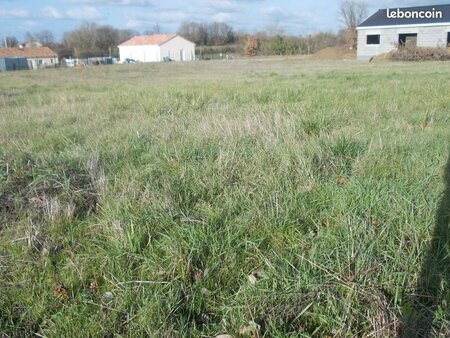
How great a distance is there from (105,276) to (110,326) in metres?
0.48

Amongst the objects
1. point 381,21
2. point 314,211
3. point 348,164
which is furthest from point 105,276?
point 381,21

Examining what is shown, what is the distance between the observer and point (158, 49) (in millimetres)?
94250

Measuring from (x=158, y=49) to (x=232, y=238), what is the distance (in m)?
97.0

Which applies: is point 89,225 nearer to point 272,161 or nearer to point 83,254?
point 83,254

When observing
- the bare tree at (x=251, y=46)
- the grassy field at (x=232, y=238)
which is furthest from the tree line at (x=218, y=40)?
the grassy field at (x=232, y=238)

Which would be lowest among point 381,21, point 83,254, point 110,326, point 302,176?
point 110,326

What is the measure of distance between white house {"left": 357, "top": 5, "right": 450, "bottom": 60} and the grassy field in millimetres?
45740

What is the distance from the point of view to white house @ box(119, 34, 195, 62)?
94750 millimetres

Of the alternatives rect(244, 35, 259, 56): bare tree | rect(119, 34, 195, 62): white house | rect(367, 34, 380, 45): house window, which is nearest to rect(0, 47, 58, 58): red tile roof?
rect(119, 34, 195, 62): white house

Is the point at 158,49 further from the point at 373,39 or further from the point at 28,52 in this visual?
the point at 373,39

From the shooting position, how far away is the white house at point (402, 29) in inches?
1736

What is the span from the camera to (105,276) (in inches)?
110

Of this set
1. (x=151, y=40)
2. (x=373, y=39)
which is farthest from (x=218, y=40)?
(x=373, y=39)

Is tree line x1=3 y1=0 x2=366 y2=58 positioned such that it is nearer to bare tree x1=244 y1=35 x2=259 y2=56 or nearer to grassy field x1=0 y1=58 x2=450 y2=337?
bare tree x1=244 y1=35 x2=259 y2=56
